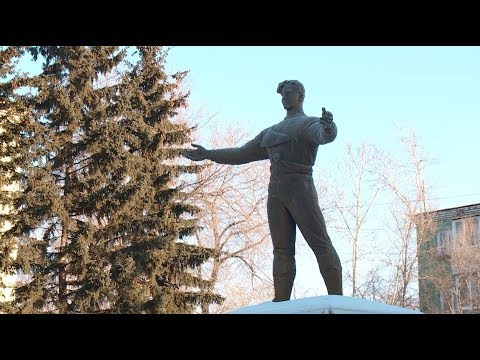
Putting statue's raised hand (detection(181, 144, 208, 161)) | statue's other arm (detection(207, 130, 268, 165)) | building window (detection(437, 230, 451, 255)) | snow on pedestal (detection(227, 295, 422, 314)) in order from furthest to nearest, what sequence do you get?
building window (detection(437, 230, 451, 255)), statue's raised hand (detection(181, 144, 208, 161)), statue's other arm (detection(207, 130, 268, 165)), snow on pedestal (detection(227, 295, 422, 314))

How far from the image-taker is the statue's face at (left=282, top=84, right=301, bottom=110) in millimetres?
9820

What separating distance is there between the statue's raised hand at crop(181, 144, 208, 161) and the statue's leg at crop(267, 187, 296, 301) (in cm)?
117

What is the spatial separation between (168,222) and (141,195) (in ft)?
3.35

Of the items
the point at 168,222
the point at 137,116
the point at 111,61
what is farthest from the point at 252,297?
the point at 111,61

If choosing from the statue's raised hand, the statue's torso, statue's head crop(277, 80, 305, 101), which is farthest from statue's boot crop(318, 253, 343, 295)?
the statue's raised hand

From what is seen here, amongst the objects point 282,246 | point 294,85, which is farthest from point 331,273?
point 294,85

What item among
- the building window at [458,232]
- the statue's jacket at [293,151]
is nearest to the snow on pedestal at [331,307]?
the statue's jacket at [293,151]

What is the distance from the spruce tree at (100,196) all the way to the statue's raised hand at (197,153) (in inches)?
465

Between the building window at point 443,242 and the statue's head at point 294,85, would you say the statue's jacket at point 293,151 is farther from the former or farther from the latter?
the building window at point 443,242

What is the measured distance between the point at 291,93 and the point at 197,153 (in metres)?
1.42

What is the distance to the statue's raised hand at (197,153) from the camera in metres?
10.4

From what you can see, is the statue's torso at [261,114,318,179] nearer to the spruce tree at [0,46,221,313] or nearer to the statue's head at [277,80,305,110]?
the statue's head at [277,80,305,110]

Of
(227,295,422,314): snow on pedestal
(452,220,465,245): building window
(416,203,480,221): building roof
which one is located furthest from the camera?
(416,203,480,221): building roof

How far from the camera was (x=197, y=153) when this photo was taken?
1045 cm
